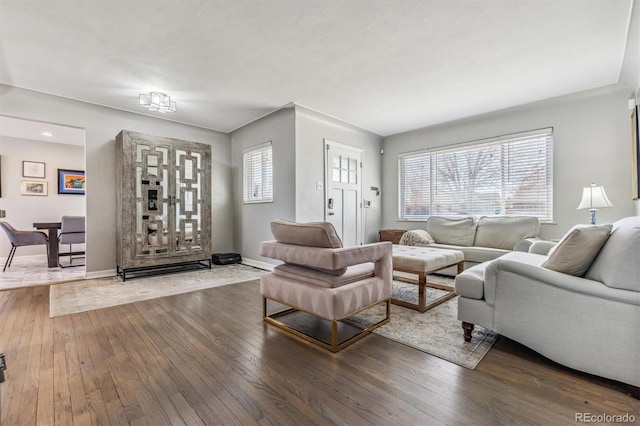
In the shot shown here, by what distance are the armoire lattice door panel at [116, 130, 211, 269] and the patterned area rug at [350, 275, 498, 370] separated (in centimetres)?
333

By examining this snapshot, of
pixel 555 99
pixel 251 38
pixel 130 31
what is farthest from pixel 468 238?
pixel 130 31

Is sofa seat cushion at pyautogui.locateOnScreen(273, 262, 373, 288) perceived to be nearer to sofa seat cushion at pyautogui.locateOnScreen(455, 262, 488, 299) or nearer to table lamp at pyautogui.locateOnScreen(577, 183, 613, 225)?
sofa seat cushion at pyautogui.locateOnScreen(455, 262, 488, 299)

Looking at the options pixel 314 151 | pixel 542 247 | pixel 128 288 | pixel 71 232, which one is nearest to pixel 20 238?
pixel 71 232

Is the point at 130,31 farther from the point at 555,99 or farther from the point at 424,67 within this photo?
the point at 555,99

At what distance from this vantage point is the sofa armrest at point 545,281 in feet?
4.91

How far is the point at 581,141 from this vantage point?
3.87 metres

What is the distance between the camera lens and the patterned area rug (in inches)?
74.5

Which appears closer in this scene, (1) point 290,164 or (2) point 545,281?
(2) point 545,281

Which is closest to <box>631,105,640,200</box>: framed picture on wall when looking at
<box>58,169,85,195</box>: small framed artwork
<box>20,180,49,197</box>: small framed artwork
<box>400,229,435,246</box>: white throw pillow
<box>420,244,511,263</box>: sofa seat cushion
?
<box>420,244,511,263</box>: sofa seat cushion

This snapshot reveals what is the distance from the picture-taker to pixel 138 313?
2.70 m

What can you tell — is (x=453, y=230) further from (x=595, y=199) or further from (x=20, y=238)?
(x=20, y=238)

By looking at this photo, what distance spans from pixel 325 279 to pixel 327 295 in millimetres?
148

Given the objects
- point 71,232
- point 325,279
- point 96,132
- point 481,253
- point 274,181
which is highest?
point 96,132

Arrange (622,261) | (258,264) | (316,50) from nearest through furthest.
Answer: (622,261) → (316,50) → (258,264)
